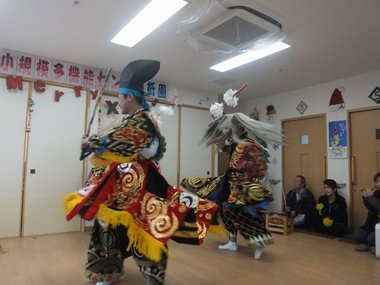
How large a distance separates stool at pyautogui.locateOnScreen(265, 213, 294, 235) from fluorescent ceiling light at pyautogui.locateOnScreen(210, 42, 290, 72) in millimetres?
2330

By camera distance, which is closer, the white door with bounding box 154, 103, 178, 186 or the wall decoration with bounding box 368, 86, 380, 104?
the wall decoration with bounding box 368, 86, 380, 104

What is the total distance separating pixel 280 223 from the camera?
14.8ft

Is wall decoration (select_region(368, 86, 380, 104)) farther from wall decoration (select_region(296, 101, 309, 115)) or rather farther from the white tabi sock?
the white tabi sock

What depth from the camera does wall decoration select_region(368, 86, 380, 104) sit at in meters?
4.45

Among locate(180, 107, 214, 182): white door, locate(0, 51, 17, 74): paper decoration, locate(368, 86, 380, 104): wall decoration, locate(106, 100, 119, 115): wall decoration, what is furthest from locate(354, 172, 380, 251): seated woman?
locate(0, 51, 17, 74): paper decoration

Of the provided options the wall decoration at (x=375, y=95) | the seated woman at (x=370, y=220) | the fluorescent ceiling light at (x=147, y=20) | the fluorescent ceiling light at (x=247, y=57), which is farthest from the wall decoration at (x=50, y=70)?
the wall decoration at (x=375, y=95)

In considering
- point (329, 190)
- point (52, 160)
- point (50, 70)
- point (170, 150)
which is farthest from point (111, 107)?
point (329, 190)

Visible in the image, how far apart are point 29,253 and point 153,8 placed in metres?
2.81

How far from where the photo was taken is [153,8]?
111 inches

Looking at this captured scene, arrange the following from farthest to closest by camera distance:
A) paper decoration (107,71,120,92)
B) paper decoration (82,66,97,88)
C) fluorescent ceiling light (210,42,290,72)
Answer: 1. paper decoration (107,71,120,92)
2. paper decoration (82,66,97,88)
3. fluorescent ceiling light (210,42,290,72)

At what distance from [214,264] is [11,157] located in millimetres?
2928

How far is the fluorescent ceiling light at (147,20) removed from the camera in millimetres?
2743

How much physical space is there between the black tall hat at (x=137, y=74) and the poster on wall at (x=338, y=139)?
3.89 metres

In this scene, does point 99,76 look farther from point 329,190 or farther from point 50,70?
point 329,190
